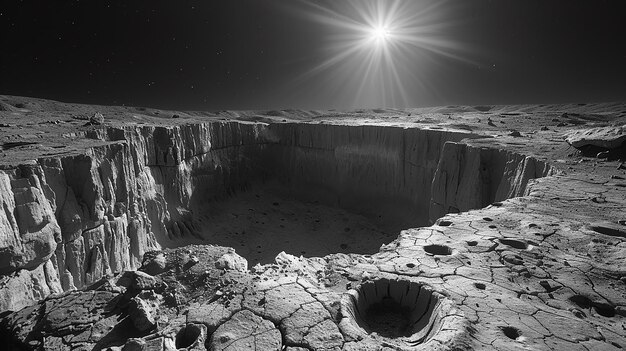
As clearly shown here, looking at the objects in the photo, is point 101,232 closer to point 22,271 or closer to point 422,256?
point 22,271

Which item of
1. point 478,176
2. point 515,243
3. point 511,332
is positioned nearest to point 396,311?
point 511,332

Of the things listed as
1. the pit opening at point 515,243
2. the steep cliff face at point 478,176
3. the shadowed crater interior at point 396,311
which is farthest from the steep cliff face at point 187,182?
the shadowed crater interior at point 396,311

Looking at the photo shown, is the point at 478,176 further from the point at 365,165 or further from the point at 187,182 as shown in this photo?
the point at 187,182

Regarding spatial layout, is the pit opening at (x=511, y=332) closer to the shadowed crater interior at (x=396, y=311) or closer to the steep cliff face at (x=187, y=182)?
the shadowed crater interior at (x=396, y=311)

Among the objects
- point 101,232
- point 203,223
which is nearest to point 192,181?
point 203,223

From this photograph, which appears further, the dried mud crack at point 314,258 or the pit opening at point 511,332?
the dried mud crack at point 314,258
